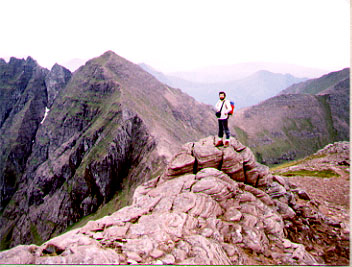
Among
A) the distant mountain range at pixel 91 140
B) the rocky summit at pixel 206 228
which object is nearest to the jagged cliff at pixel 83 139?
the distant mountain range at pixel 91 140

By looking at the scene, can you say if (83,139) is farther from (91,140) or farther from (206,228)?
(206,228)

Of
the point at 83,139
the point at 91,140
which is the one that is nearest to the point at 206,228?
the point at 91,140

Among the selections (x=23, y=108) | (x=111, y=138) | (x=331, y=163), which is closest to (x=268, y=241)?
(x=331, y=163)

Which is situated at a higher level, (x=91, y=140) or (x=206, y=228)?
(x=206, y=228)

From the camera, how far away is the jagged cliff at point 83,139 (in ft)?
352

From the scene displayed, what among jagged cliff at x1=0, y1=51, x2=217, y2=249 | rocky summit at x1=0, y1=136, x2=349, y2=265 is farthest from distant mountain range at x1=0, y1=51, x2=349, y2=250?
rocky summit at x1=0, y1=136, x2=349, y2=265

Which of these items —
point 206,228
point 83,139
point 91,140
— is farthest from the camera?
point 83,139

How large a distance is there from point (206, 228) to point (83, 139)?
12932 cm

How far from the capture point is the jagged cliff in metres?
107

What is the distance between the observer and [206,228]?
963 centimetres

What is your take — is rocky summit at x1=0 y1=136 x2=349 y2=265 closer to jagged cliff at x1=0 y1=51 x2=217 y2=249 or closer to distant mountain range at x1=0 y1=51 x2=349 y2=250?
jagged cliff at x1=0 y1=51 x2=217 y2=249

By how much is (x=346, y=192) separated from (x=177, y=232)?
23.7 m

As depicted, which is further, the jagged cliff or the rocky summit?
the jagged cliff

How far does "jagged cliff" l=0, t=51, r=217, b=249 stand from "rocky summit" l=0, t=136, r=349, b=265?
219 ft
